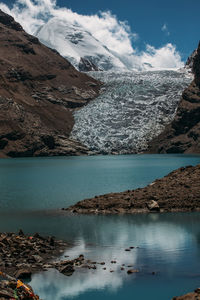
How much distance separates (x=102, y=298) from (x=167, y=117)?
179 m

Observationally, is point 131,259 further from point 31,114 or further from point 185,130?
point 185,130

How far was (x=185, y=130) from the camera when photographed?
16762 centimetres

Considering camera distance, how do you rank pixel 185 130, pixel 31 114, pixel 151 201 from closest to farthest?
1. pixel 151 201
2. pixel 31 114
3. pixel 185 130

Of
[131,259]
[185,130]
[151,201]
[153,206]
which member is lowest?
[131,259]

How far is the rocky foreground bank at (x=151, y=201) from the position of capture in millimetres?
31625

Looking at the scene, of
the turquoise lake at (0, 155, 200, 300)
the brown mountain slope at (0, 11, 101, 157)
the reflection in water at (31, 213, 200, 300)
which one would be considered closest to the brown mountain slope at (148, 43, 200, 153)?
the brown mountain slope at (0, 11, 101, 157)

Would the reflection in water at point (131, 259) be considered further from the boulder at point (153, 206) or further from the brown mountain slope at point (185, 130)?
the brown mountain slope at point (185, 130)

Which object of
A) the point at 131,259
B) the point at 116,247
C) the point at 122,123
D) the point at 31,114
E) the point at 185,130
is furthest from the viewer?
the point at 122,123

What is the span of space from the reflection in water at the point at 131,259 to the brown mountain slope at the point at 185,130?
13450 centimetres

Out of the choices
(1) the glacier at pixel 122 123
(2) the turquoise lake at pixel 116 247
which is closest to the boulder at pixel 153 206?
(2) the turquoise lake at pixel 116 247

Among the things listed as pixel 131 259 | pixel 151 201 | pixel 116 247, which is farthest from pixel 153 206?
pixel 131 259

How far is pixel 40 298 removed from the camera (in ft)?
47.2

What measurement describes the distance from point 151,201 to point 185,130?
455 feet

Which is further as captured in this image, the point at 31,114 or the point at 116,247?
the point at 31,114
